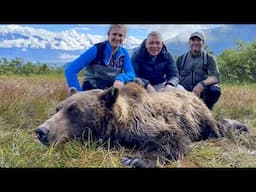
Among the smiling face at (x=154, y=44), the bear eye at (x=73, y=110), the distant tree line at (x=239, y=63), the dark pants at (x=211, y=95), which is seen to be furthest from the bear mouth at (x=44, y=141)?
the distant tree line at (x=239, y=63)

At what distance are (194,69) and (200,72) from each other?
0.05 metres

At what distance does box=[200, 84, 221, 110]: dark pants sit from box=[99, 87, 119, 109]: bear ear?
690mm

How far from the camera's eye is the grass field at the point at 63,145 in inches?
119

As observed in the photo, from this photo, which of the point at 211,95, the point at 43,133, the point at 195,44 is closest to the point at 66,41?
the point at 43,133

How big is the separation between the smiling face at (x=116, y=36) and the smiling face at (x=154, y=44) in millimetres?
186

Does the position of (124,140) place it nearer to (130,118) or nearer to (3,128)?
(130,118)

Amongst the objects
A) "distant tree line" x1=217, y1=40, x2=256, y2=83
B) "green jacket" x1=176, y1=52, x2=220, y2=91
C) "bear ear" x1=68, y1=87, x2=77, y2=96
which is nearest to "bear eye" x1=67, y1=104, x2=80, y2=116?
"bear ear" x1=68, y1=87, x2=77, y2=96

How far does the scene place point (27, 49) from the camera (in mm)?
3365

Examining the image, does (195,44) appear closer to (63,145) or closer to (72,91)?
(72,91)

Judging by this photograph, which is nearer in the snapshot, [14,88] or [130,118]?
[130,118]

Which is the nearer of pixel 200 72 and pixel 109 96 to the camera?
pixel 109 96

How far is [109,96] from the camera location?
9.94 ft
